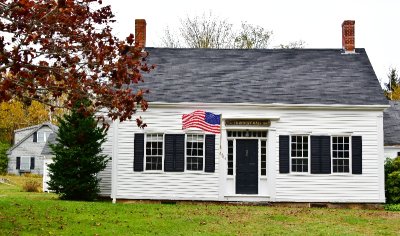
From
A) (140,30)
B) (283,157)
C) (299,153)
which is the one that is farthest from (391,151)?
(140,30)

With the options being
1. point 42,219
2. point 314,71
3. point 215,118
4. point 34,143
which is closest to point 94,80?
point 42,219

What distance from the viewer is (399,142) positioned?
27625 mm

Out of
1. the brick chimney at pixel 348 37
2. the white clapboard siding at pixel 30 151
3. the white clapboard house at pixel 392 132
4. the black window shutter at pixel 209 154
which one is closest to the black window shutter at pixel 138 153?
the black window shutter at pixel 209 154

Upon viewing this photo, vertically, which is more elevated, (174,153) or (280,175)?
Result: (174,153)

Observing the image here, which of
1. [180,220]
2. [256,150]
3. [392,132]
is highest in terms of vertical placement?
[392,132]

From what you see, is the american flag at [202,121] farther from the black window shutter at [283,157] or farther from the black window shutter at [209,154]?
the black window shutter at [283,157]

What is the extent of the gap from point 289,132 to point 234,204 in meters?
3.55

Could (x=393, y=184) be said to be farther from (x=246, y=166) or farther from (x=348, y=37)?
(x=348, y=37)

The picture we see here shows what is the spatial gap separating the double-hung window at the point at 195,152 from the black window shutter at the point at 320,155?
433cm

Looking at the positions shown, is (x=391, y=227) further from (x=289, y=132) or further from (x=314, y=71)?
(x=314, y=71)

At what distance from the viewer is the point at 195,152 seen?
22797 millimetres

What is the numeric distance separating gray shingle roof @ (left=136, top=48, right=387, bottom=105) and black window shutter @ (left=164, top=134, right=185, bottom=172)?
1.51 meters

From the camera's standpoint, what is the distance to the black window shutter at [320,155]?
2250 centimetres

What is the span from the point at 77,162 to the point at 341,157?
33.9 ft
